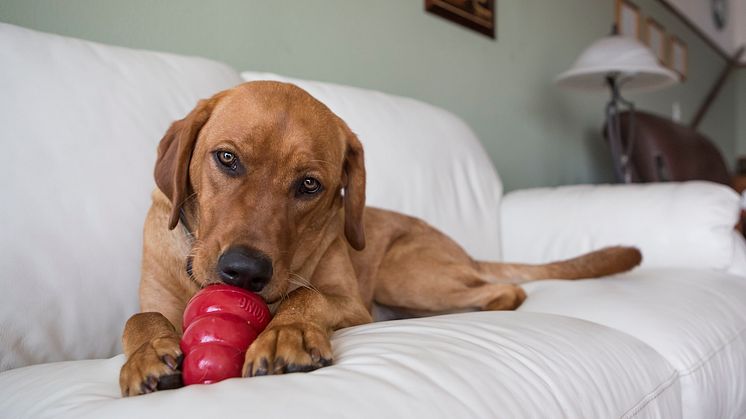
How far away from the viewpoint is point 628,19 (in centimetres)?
546

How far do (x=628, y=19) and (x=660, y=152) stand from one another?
2.02 meters

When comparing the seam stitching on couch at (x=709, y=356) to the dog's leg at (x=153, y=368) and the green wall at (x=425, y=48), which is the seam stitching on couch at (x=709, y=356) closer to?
the dog's leg at (x=153, y=368)

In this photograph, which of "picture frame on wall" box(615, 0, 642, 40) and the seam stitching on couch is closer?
the seam stitching on couch

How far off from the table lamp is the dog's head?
2812mm

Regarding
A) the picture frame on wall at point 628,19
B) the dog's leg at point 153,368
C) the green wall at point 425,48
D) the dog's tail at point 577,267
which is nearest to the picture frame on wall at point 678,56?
the green wall at point 425,48

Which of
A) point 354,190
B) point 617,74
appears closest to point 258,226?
point 354,190

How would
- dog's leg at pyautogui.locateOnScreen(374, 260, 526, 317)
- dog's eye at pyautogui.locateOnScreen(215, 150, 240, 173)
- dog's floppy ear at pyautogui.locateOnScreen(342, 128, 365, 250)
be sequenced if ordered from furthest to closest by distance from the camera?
dog's leg at pyautogui.locateOnScreen(374, 260, 526, 317), dog's floppy ear at pyautogui.locateOnScreen(342, 128, 365, 250), dog's eye at pyautogui.locateOnScreen(215, 150, 240, 173)

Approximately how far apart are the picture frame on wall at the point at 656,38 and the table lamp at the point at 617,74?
1.89 meters

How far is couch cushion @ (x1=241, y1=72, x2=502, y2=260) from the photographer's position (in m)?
2.25

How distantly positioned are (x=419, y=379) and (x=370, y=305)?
116cm

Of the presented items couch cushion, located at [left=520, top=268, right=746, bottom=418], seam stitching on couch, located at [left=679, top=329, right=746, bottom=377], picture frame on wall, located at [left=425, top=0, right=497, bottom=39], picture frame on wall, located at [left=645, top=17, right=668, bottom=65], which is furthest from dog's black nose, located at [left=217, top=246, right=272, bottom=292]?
picture frame on wall, located at [left=645, top=17, right=668, bottom=65]

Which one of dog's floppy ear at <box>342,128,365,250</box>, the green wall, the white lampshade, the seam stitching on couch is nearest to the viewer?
the seam stitching on couch

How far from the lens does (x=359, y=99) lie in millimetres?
2355

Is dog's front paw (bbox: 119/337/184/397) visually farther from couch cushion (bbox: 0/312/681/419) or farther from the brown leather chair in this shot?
the brown leather chair
